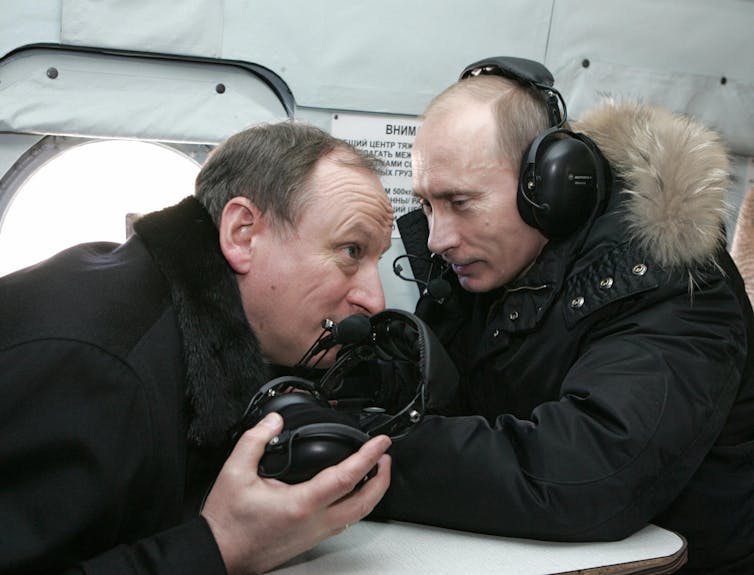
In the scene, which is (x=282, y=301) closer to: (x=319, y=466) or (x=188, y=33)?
(x=319, y=466)

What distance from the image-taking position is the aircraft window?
195 cm

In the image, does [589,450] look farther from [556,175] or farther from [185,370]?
[185,370]

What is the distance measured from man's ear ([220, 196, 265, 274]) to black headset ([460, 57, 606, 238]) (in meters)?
0.61

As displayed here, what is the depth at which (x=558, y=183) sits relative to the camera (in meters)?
1.61

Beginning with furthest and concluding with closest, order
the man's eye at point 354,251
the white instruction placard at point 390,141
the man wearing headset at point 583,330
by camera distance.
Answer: the white instruction placard at point 390,141 < the man's eye at point 354,251 < the man wearing headset at point 583,330

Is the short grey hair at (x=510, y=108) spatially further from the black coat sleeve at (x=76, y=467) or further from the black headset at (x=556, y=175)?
the black coat sleeve at (x=76, y=467)

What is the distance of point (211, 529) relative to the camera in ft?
3.57

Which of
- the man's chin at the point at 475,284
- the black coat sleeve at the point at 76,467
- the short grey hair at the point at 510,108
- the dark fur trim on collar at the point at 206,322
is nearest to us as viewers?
the black coat sleeve at the point at 76,467

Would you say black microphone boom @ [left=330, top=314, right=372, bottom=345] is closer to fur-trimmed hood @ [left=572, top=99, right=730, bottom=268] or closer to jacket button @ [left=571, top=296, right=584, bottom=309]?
jacket button @ [left=571, top=296, right=584, bottom=309]

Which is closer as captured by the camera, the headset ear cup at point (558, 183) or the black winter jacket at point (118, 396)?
the black winter jacket at point (118, 396)

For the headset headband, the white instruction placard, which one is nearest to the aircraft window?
the white instruction placard

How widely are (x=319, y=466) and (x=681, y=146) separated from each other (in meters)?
1.03

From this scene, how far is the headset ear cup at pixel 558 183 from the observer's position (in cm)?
162

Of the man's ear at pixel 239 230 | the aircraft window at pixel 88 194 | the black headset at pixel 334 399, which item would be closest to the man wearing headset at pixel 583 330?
the black headset at pixel 334 399
